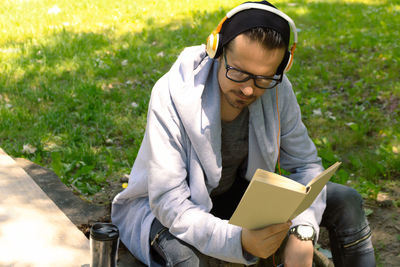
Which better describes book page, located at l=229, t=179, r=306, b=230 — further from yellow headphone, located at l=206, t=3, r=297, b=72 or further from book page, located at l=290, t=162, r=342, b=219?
yellow headphone, located at l=206, t=3, r=297, b=72

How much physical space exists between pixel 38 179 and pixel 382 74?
4.19 meters

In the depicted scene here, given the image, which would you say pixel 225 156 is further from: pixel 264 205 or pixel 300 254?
pixel 264 205

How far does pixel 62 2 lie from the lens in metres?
8.62

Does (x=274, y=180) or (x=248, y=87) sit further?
(x=248, y=87)

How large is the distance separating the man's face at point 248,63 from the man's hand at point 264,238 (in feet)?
1.97

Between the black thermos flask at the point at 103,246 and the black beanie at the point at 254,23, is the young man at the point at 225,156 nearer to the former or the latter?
the black beanie at the point at 254,23

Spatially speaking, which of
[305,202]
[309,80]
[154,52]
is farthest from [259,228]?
[154,52]

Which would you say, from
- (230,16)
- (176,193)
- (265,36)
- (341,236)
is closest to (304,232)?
(341,236)

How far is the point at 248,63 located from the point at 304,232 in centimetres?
82

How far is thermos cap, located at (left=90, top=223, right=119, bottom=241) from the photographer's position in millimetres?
1759

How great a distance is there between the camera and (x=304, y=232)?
7.38 feet

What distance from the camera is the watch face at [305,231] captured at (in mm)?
2238

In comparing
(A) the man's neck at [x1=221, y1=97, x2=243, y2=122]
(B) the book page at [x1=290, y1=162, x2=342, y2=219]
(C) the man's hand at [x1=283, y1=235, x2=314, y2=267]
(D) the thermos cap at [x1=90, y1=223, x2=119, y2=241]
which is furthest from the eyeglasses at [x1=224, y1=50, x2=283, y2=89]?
(D) the thermos cap at [x1=90, y1=223, x2=119, y2=241]

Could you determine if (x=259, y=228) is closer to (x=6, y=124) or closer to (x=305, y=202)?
(x=305, y=202)
